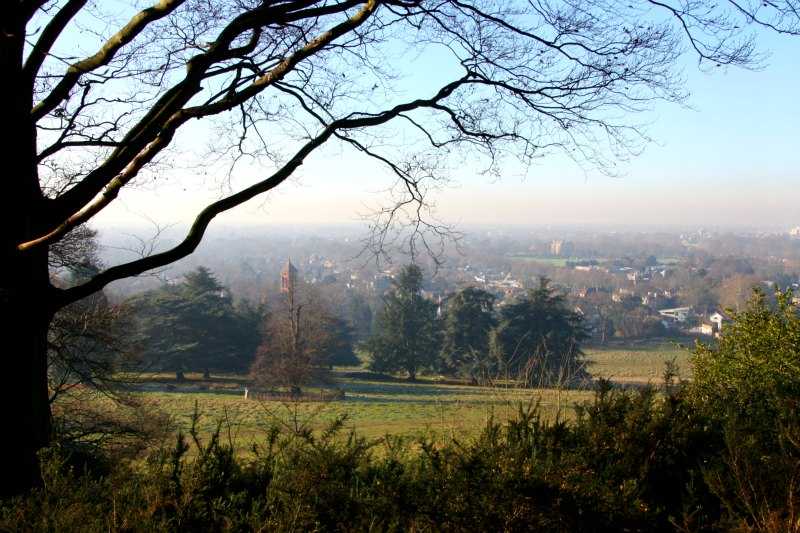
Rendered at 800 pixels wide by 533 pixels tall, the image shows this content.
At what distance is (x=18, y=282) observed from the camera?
372 cm

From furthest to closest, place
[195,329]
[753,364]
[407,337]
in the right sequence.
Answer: [407,337] → [195,329] → [753,364]

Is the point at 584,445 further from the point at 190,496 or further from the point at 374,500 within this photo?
the point at 190,496

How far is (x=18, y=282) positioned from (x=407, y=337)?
33.4 m

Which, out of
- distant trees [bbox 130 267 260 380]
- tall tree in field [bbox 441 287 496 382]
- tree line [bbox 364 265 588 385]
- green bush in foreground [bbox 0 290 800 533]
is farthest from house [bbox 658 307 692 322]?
green bush in foreground [bbox 0 290 800 533]

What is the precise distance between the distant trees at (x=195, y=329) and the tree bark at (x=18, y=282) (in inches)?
1063

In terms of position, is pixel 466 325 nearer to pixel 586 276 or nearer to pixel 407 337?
pixel 407 337

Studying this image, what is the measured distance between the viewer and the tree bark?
145 inches

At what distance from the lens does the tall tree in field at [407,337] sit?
120 ft

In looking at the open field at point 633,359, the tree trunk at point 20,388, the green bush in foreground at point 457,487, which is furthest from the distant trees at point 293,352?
the green bush in foreground at point 457,487

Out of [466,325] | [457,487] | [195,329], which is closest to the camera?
[457,487]

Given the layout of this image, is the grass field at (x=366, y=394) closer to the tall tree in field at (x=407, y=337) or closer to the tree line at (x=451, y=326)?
the tall tree in field at (x=407, y=337)

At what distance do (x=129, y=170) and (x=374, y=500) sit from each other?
2648mm

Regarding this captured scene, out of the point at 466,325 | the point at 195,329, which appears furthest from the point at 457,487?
the point at 466,325

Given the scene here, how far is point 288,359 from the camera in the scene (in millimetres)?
27609
